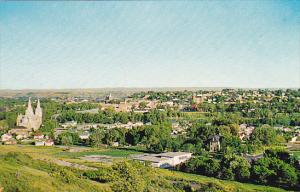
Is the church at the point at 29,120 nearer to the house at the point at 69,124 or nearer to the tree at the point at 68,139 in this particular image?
the house at the point at 69,124

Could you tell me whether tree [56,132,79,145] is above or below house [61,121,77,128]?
above

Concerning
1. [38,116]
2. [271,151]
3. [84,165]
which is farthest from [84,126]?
[271,151]

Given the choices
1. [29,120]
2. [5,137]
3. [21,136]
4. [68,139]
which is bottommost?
[21,136]

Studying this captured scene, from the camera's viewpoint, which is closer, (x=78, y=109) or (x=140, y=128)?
(x=140, y=128)

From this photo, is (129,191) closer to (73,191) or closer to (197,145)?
(73,191)

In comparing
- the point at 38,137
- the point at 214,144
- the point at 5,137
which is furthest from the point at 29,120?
the point at 214,144

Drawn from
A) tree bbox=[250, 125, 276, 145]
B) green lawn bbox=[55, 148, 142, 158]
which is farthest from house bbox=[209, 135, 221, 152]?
green lawn bbox=[55, 148, 142, 158]

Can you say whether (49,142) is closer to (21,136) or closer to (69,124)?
(21,136)

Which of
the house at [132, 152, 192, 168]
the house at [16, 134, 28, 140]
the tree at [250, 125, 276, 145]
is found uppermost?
the tree at [250, 125, 276, 145]

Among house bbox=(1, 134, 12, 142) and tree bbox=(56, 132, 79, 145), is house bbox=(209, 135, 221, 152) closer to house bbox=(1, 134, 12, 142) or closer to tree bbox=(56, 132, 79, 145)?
tree bbox=(56, 132, 79, 145)

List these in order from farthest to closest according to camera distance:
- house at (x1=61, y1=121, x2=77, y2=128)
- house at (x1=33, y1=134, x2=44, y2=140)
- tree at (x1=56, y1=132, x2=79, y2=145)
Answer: house at (x1=61, y1=121, x2=77, y2=128) < house at (x1=33, y1=134, x2=44, y2=140) < tree at (x1=56, y1=132, x2=79, y2=145)

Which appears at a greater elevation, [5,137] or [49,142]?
[5,137]
